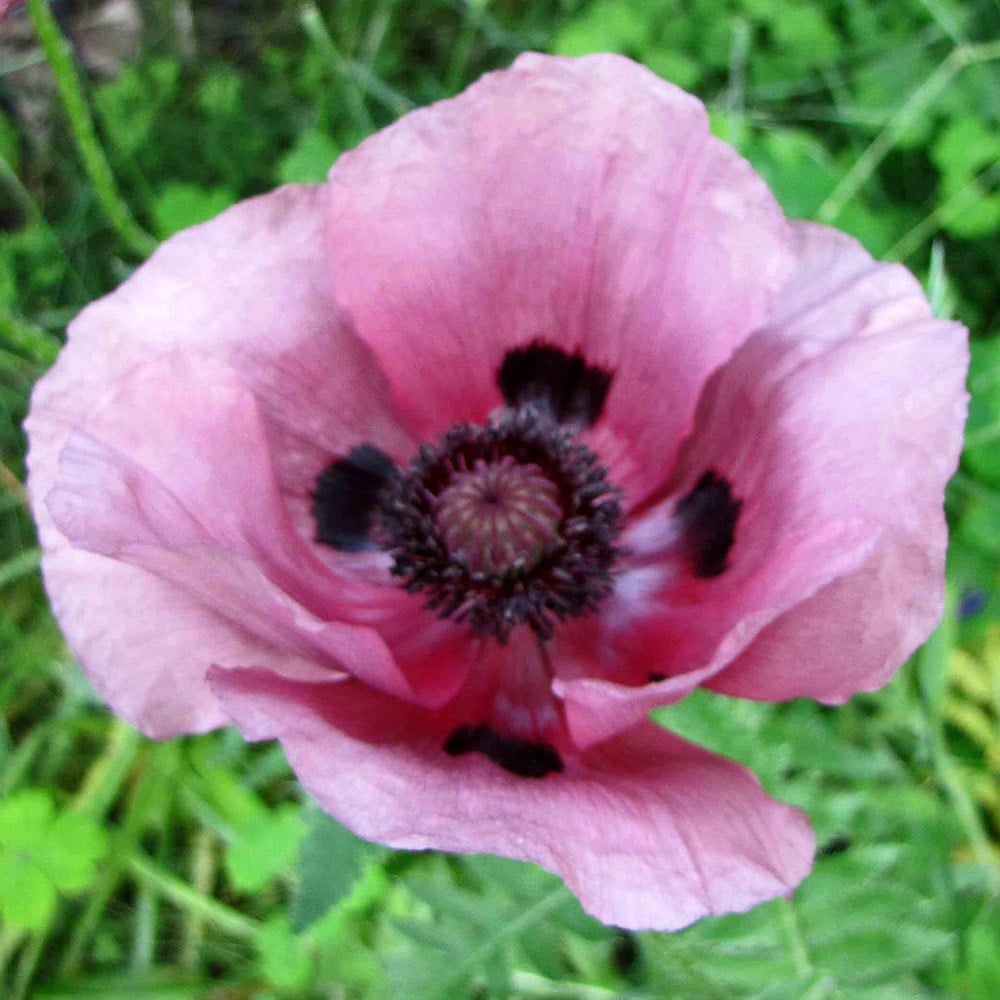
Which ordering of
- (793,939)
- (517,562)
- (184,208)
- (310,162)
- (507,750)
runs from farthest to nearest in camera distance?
(184,208)
(310,162)
(793,939)
(517,562)
(507,750)

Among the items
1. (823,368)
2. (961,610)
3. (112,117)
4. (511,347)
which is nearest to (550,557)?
(511,347)

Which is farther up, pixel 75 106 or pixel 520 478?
pixel 75 106

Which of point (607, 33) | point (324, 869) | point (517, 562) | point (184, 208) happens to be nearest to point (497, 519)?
point (517, 562)

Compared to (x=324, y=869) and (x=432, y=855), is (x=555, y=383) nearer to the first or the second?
(x=324, y=869)

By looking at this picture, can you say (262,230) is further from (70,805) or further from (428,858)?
(70,805)

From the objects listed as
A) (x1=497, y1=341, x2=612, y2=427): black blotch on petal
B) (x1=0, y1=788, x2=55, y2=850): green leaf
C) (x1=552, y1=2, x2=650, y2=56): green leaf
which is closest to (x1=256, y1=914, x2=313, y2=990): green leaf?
(x1=0, y1=788, x2=55, y2=850): green leaf

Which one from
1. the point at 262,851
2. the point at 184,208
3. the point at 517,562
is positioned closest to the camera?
the point at 517,562
